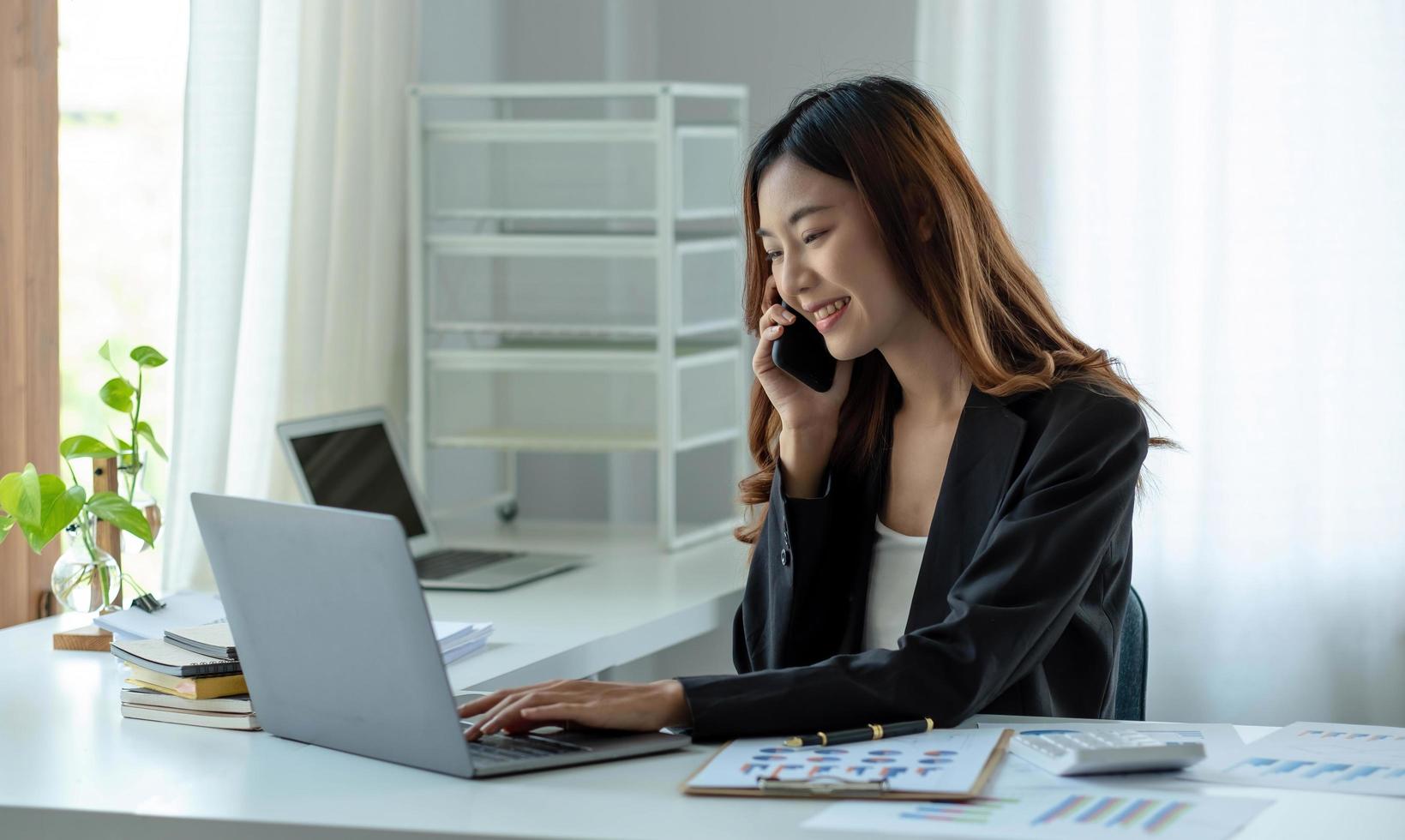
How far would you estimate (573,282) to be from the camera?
291 centimetres

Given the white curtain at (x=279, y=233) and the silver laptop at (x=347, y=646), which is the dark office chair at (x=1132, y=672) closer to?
the silver laptop at (x=347, y=646)

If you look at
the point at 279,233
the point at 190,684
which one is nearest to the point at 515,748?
the point at 190,684

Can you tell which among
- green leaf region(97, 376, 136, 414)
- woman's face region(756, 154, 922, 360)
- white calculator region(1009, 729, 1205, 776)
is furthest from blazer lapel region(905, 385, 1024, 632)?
green leaf region(97, 376, 136, 414)

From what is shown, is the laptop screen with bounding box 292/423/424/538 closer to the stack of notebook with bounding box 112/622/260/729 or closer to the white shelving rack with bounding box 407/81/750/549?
the white shelving rack with bounding box 407/81/750/549

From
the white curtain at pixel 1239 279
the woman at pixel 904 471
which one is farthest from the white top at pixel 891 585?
the white curtain at pixel 1239 279

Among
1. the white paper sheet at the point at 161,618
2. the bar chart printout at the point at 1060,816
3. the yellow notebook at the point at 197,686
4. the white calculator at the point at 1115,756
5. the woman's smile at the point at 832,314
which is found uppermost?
the woman's smile at the point at 832,314

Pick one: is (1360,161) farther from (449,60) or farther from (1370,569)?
(449,60)

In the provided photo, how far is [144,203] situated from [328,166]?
304mm

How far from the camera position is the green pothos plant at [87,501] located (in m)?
1.88

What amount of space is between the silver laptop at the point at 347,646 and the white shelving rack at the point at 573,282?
147 centimetres

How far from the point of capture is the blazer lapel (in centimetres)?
162

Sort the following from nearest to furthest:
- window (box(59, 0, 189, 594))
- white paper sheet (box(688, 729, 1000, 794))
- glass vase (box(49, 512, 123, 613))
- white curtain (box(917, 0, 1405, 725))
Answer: white paper sheet (box(688, 729, 1000, 794)) < glass vase (box(49, 512, 123, 613)) < window (box(59, 0, 189, 594)) < white curtain (box(917, 0, 1405, 725))

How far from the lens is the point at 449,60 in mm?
3234

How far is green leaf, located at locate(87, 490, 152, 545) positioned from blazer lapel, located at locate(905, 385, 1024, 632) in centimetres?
95
